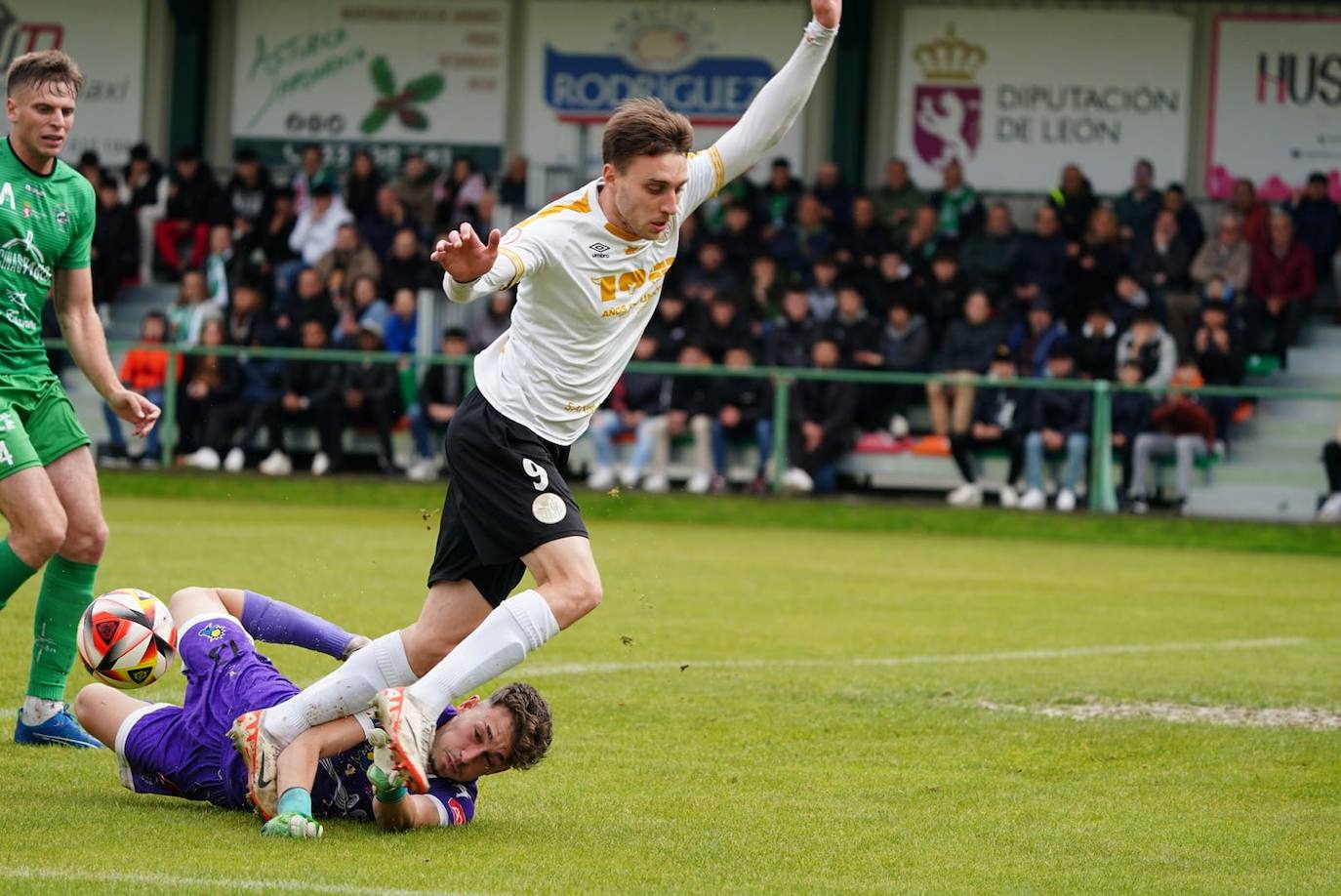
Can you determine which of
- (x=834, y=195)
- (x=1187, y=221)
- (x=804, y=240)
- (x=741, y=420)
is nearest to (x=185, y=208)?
(x=804, y=240)

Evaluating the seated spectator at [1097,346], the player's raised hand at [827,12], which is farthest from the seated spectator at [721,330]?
the player's raised hand at [827,12]

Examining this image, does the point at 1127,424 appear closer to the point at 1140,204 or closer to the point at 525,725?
the point at 1140,204

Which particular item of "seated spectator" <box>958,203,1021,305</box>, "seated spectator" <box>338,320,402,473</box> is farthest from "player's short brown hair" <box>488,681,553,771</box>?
"seated spectator" <box>958,203,1021,305</box>

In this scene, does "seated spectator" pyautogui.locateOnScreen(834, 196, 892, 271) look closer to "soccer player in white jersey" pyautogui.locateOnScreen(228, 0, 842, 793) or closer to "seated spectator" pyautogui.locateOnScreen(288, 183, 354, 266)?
"seated spectator" pyautogui.locateOnScreen(288, 183, 354, 266)

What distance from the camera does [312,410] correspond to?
19219 millimetres

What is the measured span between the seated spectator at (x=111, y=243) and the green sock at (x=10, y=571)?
57.7ft

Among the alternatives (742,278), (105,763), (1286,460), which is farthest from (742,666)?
(742,278)

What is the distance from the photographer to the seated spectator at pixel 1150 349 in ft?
62.8

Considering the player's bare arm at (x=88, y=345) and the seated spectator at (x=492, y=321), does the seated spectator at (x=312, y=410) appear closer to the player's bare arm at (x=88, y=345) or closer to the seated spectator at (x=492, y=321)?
the seated spectator at (x=492, y=321)

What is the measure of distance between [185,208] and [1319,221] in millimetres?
13330

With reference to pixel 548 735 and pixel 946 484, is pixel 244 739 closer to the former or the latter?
pixel 548 735

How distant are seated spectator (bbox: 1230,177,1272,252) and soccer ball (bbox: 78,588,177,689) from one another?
17.1 m

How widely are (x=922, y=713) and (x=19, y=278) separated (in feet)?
12.6

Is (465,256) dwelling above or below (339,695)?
above
